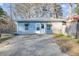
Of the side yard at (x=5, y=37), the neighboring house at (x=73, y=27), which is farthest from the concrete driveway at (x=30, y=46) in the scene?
the neighboring house at (x=73, y=27)

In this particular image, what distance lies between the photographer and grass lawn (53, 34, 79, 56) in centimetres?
336

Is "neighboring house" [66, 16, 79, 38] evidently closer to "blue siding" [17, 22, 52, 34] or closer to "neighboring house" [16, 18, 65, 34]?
"neighboring house" [16, 18, 65, 34]

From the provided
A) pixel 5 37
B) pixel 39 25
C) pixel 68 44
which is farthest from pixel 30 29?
pixel 68 44

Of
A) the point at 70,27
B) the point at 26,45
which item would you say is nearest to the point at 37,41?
the point at 26,45

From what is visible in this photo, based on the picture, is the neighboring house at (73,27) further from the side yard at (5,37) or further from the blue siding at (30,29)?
the side yard at (5,37)

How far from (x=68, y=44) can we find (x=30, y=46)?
47 cm

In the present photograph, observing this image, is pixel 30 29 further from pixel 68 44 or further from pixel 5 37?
pixel 68 44

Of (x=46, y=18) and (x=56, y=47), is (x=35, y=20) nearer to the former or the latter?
(x=46, y=18)

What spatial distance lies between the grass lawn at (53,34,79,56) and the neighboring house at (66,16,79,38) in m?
0.06

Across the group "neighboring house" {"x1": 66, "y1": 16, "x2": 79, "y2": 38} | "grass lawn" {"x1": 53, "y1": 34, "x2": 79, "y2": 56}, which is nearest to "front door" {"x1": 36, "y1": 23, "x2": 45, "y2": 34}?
"grass lawn" {"x1": 53, "y1": 34, "x2": 79, "y2": 56}

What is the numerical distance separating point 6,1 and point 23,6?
22 cm

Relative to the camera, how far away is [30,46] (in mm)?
3406

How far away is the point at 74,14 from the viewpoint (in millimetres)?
3424

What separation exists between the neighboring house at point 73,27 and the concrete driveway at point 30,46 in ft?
0.78
